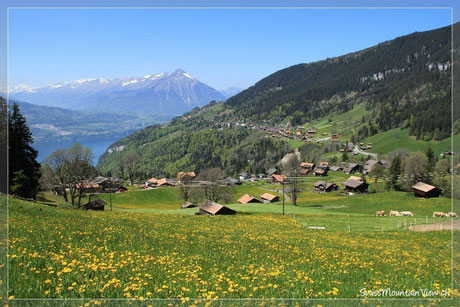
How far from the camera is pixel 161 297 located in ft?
20.4

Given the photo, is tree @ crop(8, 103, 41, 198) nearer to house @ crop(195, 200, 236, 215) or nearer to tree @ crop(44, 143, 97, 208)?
tree @ crop(44, 143, 97, 208)

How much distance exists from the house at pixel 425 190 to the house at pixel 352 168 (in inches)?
3352

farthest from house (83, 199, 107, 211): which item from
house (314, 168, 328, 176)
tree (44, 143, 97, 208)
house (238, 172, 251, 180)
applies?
house (238, 172, 251, 180)

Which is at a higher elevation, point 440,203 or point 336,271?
point 336,271

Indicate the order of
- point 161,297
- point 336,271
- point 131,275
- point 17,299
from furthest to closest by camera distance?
point 336,271 < point 131,275 < point 161,297 < point 17,299

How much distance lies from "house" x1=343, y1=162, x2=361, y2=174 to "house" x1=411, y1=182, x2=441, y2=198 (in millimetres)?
85142

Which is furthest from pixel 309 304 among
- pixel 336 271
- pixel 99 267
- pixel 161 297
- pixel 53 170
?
pixel 53 170

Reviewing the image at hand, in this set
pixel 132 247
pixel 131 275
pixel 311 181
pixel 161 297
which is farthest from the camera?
pixel 311 181

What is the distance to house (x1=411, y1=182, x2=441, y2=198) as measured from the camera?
75.4 metres

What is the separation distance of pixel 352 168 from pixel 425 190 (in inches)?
3553

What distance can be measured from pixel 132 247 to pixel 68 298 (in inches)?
201

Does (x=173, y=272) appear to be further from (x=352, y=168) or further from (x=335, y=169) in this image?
(x=335, y=169)

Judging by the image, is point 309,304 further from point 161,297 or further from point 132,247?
point 132,247

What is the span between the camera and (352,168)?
164250 mm
